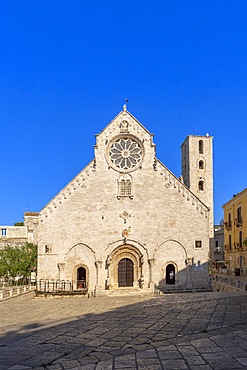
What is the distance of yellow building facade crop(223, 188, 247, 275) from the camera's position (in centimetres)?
4328

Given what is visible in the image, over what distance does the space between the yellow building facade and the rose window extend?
14586mm

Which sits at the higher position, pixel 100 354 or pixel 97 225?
pixel 97 225

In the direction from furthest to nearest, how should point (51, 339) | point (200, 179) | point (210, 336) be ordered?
1. point (200, 179)
2. point (51, 339)
3. point (210, 336)

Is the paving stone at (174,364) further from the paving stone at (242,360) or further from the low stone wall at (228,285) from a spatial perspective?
the low stone wall at (228,285)

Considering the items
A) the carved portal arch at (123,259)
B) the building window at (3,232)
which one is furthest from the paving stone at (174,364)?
the building window at (3,232)

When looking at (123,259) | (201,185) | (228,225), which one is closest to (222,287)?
(123,259)

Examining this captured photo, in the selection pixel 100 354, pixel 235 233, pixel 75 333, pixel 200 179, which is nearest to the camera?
pixel 100 354

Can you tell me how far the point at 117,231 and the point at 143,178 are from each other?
16.5 feet

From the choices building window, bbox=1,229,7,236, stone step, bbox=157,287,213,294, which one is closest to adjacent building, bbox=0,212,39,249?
building window, bbox=1,229,7,236

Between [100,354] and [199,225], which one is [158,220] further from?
[100,354]

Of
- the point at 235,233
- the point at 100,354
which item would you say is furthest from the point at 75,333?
the point at 235,233

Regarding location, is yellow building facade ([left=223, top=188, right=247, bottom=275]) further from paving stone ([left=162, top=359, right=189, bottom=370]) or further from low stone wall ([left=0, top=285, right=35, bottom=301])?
paving stone ([left=162, top=359, right=189, bottom=370])

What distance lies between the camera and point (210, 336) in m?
10.7

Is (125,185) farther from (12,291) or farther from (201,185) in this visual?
(12,291)
